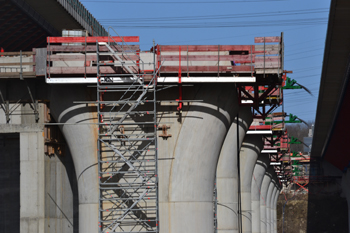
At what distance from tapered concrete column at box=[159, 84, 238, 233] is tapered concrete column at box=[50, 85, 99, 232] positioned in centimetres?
273

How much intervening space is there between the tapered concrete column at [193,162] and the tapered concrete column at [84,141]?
8.95ft

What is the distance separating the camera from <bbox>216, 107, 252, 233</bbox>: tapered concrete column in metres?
39.5

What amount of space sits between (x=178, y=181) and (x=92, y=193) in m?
3.47

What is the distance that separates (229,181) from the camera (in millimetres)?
42031

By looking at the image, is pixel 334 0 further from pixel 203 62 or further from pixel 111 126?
pixel 111 126

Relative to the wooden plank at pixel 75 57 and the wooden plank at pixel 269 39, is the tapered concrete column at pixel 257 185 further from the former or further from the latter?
the wooden plank at pixel 75 57

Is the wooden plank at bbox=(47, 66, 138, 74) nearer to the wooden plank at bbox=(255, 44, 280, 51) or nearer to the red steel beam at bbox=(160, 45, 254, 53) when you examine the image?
the red steel beam at bbox=(160, 45, 254, 53)

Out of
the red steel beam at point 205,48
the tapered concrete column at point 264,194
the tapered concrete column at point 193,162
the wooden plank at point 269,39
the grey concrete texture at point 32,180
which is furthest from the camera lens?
the tapered concrete column at point 264,194

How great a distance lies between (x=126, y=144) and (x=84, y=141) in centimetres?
170

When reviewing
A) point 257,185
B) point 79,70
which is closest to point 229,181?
point 79,70

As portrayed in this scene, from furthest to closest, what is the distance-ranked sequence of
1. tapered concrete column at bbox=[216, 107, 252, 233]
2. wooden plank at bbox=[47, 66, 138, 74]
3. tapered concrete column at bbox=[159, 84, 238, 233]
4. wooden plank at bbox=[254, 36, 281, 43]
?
1. tapered concrete column at bbox=[216, 107, 252, 233]
2. tapered concrete column at bbox=[159, 84, 238, 233]
3. wooden plank at bbox=[254, 36, 281, 43]
4. wooden plank at bbox=[47, 66, 138, 74]

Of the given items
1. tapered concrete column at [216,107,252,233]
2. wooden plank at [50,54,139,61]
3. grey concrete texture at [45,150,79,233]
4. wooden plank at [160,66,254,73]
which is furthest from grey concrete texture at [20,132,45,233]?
tapered concrete column at [216,107,252,233]

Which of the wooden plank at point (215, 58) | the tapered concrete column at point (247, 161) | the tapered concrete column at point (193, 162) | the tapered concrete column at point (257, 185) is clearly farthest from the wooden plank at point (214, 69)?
the tapered concrete column at point (257, 185)

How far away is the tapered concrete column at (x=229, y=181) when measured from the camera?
3950 centimetres
